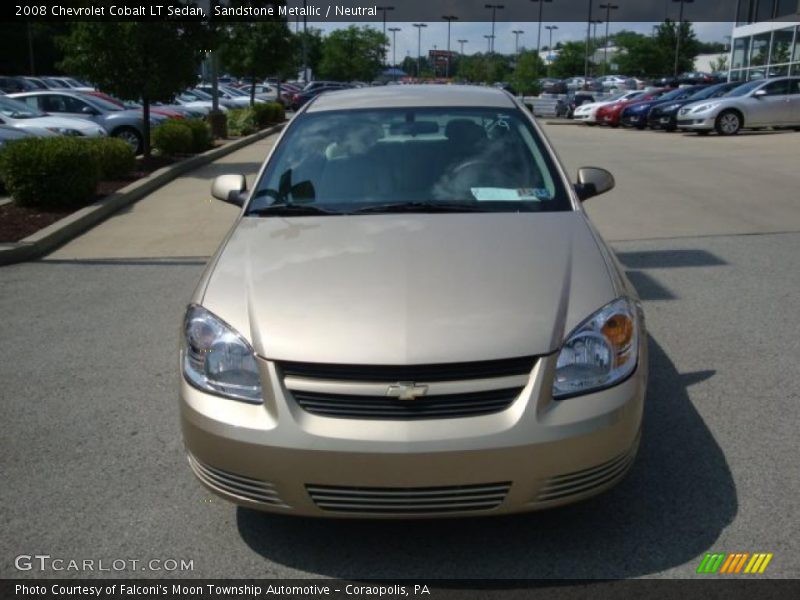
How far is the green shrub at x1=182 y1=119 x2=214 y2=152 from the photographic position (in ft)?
60.7

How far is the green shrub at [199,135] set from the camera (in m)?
18.5

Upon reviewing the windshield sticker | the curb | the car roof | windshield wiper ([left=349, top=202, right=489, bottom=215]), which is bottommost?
the curb

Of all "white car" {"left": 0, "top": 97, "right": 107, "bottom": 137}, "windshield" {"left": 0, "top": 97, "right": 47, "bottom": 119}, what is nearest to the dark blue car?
"white car" {"left": 0, "top": 97, "right": 107, "bottom": 137}

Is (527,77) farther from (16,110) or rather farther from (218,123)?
(16,110)

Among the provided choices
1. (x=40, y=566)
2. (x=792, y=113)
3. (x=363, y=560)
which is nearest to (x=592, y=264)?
(x=363, y=560)

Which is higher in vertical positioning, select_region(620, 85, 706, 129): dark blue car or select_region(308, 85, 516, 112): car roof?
select_region(308, 85, 516, 112): car roof

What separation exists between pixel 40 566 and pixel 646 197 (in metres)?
10.3

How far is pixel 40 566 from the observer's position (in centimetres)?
318

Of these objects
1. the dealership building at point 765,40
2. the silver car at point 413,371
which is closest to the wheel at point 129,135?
the silver car at point 413,371

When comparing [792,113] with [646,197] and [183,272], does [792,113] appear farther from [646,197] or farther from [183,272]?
[183,272]

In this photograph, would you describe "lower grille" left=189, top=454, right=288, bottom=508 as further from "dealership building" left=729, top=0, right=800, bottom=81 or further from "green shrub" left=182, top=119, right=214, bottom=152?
"dealership building" left=729, top=0, right=800, bottom=81

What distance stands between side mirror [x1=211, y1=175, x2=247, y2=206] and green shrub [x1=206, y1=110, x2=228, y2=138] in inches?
758

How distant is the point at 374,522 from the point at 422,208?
60.5 inches

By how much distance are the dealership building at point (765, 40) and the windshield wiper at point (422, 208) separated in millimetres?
33194
